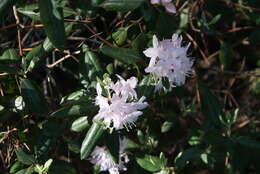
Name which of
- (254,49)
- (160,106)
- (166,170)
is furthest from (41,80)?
(254,49)

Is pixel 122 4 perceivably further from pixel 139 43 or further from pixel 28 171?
pixel 28 171

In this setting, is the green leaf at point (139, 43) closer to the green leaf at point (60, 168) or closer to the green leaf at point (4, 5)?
the green leaf at point (4, 5)

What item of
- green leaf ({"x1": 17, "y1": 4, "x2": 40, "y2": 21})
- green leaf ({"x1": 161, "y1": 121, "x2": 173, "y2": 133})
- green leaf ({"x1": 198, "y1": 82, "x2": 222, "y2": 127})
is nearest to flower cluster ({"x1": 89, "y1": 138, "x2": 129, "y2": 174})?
green leaf ({"x1": 161, "y1": 121, "x2": 173, "y2": 133})

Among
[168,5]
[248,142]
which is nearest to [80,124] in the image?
[168,5]

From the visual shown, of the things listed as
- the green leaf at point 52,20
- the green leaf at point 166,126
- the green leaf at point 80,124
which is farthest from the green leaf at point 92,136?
the green leaf at point 166,126

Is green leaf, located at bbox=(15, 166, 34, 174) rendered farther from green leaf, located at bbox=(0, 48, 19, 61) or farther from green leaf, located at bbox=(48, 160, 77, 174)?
green leaf, located at bbox=(0, 48, 19, 61)

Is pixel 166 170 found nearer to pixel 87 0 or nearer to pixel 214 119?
pixel 214 119
